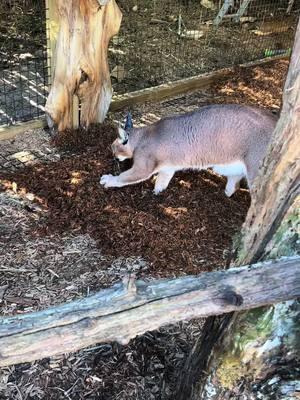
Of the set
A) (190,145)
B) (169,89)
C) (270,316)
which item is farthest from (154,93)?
(270,316)

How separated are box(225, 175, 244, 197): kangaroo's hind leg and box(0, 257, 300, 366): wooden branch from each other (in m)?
2.79

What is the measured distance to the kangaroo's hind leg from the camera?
5.20 meters

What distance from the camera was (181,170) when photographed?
222 inches

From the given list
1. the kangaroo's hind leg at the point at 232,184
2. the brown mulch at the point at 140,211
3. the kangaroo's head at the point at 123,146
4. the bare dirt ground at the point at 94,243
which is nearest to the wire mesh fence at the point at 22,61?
the bare dirt ground at the point at 94,243

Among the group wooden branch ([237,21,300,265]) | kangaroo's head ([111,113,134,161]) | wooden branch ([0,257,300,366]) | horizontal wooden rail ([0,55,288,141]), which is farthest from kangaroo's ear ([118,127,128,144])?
wooden branch ([0,257,300,366])

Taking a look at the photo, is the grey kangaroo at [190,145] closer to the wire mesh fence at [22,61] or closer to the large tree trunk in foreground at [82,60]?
the large tree trunk in foreground at [82,60]

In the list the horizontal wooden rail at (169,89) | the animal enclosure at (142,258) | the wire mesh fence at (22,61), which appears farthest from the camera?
the horizontal wooden rail at (169,89)

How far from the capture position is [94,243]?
4496 mm

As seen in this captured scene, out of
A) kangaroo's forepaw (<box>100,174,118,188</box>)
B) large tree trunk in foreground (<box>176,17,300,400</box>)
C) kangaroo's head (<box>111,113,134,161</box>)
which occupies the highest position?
large tree trunk in foreground (<box>176,17,300,400</box>)

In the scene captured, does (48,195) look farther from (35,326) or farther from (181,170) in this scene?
(35,326)

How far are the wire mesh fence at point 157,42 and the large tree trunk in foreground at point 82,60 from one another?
68cm

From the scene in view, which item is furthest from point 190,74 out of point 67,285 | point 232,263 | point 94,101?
point 232,263

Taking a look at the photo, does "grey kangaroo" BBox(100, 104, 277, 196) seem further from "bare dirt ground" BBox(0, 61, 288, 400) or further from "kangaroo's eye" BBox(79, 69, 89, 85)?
"kangaroo's eye" BBox(79, 69, 89, 85)

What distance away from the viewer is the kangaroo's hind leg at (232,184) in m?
5.20
